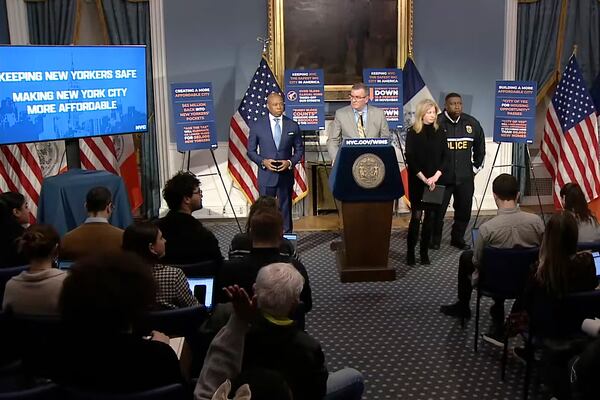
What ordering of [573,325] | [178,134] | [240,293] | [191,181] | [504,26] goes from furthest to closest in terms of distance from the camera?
[504,26], [178,134], [191,181], [573,325], [240,293]

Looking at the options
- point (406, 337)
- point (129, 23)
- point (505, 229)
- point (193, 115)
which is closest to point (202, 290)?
point (406, 337)

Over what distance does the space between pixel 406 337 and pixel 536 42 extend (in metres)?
5.07

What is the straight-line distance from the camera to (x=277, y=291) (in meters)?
2.16

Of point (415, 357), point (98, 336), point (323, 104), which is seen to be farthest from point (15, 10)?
point (98, 336)

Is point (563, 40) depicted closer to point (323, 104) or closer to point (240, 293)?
point (323, 104)

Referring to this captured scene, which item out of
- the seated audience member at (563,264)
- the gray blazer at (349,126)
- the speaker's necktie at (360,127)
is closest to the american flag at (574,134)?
the gray blazer at (349,126)

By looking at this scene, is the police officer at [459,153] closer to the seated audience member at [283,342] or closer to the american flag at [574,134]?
the american flag at [574,134]

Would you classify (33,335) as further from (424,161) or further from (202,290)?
(424,161)

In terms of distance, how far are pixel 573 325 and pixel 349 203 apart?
7.98 ft

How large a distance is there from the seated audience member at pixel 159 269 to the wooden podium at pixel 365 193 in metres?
2.49

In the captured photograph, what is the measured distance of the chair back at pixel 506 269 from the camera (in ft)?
12.5

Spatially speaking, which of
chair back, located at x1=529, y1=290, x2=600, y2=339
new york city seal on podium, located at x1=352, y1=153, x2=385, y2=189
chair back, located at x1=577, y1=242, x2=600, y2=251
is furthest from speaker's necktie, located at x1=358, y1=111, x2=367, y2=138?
chair back, located at x1=529, y1=290, x2=600, y2=339

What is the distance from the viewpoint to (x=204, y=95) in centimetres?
720

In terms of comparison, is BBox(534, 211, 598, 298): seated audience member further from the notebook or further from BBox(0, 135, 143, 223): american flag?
BBox(0, 135, 143, 223): american flag
